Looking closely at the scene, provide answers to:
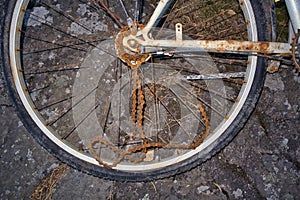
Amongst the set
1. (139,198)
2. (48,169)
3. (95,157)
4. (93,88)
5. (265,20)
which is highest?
(265,20)

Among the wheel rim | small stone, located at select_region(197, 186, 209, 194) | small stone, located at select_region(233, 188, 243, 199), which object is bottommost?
small stone, located at select_region(233, 188, 243, 199)

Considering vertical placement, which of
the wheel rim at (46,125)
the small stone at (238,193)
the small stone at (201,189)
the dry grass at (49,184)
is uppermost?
the wheel rim at (46,125)

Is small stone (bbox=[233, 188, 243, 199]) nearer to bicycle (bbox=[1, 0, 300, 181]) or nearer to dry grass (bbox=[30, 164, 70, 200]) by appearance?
bicycle (bbox=[1, 0, 300, 181])

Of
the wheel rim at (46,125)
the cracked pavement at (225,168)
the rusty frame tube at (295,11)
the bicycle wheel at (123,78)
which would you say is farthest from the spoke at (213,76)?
the rusty frame tube at (295,11)

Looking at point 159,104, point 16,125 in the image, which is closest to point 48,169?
point 16,125

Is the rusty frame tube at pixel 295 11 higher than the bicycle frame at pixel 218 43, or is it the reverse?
the rusty frame tube at pixel 295 11

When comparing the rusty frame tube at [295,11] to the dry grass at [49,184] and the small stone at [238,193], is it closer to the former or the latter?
the small stone at [238,193]

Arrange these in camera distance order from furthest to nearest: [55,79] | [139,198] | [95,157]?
[55,79]
[139,198]
[95,157]

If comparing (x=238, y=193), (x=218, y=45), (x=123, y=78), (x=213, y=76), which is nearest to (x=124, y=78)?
(x=123, y=78)

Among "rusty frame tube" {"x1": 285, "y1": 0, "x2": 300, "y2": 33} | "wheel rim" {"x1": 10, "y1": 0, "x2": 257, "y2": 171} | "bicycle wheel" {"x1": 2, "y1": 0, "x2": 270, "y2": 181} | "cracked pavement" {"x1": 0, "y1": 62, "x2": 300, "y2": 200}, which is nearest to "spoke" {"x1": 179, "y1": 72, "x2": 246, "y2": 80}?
"bicycle wheel" {"x1": 2, "y1": 0, "x2": 270, "y2": 181}

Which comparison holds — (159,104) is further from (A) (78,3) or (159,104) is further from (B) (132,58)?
(A) (78,3)

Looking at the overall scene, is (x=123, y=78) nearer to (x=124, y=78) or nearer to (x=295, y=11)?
(x=124, y=78)
